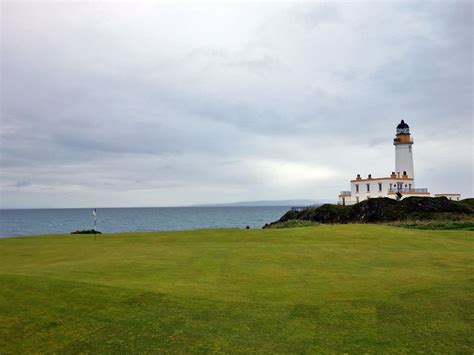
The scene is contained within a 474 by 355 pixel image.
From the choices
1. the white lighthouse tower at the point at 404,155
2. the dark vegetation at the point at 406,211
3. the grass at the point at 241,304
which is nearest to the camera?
the grass at the point at 241,304

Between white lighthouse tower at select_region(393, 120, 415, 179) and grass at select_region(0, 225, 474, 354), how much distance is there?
5821 centimetres

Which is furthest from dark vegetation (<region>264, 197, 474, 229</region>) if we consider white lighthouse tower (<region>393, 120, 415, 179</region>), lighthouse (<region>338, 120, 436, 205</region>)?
white lighthouse tower (<region>393, 120, 415, 179</region>)

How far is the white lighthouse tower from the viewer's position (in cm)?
7212

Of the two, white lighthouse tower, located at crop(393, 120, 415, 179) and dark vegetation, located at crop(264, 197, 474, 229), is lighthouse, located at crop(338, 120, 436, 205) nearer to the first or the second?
white lighthouse tower, located at crop(393, 120, 415, 179)

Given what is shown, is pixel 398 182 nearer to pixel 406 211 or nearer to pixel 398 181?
pixel 398 181

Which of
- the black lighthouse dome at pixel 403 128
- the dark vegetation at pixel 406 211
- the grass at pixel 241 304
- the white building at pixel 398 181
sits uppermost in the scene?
the black lighthouse dome at pixel 403 128

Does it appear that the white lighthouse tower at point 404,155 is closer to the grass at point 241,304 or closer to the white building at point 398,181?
the white building at point 398,181

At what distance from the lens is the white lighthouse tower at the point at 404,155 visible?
237 feet

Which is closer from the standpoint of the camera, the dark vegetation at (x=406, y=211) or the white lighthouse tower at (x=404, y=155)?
the dark vegetation at (x=406, y=211)

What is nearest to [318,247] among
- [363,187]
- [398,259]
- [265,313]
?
[398,259]

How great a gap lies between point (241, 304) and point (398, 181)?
66.6m

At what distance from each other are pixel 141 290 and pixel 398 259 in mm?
12442

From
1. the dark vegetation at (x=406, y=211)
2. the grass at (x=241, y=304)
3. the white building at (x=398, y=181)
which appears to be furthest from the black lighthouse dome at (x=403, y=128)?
the grass at (x=241, y=304)

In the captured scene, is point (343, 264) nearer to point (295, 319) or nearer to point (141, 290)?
point (295, 319)
